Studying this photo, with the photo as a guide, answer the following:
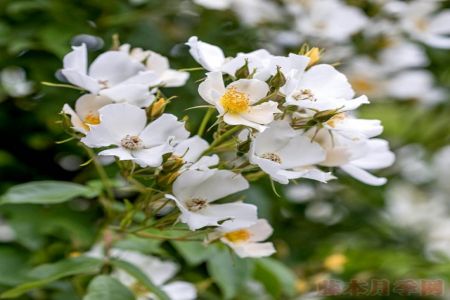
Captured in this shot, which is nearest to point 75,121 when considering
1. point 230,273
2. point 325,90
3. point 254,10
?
point 325,90

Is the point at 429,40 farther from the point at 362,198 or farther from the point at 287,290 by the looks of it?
the point at 287,290

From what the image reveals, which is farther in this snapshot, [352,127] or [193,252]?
[193,252]

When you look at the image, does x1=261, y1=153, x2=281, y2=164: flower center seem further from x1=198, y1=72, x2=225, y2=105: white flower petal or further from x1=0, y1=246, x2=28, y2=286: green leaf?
x1=0, y1=246, x2=28, y2=286: green leaf

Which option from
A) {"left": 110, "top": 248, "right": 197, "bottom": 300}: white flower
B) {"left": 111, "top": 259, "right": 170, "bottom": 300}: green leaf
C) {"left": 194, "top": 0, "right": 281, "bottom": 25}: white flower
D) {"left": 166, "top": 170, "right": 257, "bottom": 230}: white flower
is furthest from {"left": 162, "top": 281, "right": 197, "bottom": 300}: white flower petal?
{"left": 194, "top": 0, "right": 281, "bottom": 25}: white flower

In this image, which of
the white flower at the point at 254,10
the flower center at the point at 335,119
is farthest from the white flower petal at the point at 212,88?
the white flower at the point at 254,10

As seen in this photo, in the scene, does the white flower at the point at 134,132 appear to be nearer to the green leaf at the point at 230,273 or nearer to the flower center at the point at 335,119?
the flower center at the point at 335,119

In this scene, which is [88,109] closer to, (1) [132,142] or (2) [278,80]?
(1) [132,142]

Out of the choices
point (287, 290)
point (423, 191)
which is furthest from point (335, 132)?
point (423, 191)
